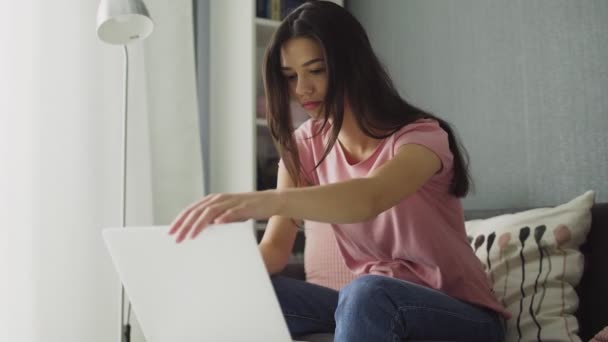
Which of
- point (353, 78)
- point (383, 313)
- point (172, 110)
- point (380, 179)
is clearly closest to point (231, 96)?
point (172, 110)

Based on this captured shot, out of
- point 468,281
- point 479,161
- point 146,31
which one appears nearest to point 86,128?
point 146,31

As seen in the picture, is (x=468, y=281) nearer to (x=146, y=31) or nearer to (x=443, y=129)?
(x=443, y=129)

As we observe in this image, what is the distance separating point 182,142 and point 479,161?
109 centimetres

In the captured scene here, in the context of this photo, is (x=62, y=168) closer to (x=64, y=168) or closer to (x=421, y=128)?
(x=64, y=168)

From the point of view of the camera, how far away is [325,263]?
185cm

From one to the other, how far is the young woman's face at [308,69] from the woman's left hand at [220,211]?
447mm

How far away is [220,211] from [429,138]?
0.52m

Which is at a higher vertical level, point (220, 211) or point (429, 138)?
point (429, 138)

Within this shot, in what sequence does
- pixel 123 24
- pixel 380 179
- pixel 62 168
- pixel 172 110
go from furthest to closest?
pixel 172 110, pixel 62 168, pixel 123 24, pixel 380 179

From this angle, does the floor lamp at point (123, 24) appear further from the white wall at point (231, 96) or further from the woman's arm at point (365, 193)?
the woman's arm at point (365, 193)

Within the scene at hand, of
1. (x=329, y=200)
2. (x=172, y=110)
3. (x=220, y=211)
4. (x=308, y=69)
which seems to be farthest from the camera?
(x=172, y=110)

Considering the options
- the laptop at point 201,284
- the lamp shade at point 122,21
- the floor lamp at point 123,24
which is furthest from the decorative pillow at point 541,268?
the lamp shade at point 122,21

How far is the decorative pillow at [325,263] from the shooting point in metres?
1.84

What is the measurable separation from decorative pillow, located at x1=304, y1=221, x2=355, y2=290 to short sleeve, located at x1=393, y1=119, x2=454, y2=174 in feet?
2.01
